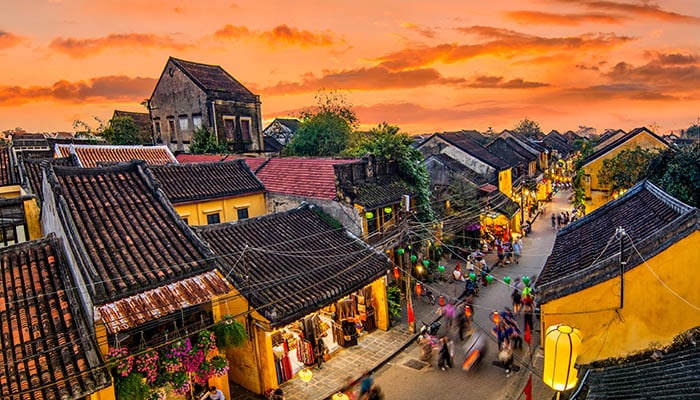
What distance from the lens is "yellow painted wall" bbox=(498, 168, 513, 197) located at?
31906 millimetres

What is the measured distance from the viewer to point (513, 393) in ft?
41.2

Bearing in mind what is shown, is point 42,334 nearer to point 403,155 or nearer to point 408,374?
point 408,374

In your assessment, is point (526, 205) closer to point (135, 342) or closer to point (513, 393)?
point (513, 393)

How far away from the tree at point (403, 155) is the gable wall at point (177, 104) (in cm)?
1664

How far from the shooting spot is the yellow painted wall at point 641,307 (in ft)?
32.4

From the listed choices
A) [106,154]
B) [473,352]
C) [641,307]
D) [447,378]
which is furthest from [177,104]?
[641,307]

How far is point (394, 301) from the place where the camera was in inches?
696

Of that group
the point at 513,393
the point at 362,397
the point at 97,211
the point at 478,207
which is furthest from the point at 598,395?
the point at 478,207

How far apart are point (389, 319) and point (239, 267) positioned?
24.2 ft

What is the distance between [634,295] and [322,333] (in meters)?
9.91

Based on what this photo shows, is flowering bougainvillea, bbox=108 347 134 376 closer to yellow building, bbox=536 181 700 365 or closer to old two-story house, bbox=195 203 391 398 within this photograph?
old two-story house, bbox=195 203 391 398

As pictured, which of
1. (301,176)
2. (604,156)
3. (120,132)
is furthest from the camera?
(120,132)

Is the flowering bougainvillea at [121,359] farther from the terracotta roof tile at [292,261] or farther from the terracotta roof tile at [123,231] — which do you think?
the terracotta roof tile at [292,261]

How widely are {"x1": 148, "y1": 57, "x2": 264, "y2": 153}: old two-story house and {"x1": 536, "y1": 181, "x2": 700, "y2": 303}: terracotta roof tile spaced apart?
25862 millimetres
